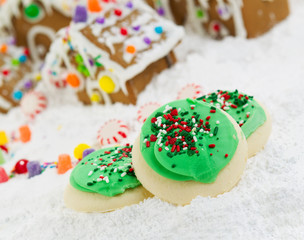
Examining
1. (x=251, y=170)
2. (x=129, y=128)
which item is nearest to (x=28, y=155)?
(x=129, y=128)

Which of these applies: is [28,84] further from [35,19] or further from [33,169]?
[33,169]

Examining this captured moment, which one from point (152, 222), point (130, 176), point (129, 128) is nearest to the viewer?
point (152, 222)

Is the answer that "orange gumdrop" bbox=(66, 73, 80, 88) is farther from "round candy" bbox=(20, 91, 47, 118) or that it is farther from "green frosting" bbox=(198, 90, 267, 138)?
"green frosting" bbox=(198, 90, 267, 138)

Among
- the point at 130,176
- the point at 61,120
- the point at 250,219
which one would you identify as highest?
the point at 130,176

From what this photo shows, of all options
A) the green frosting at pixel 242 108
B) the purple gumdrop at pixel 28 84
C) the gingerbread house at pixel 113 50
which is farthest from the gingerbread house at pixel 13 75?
the green frosting at pixel 242 108

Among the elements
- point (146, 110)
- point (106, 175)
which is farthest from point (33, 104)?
point (106, 175)

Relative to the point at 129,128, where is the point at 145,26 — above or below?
above

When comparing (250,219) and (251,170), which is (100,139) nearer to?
(251,170)

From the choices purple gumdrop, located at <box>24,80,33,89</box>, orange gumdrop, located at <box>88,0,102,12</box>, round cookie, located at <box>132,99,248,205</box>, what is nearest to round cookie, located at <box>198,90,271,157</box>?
round cookie, located at <box>132,99,248,205</box>
